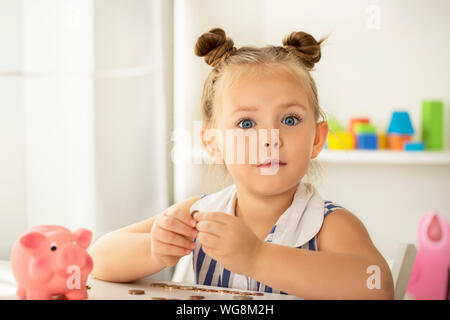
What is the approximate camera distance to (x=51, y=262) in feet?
1.27

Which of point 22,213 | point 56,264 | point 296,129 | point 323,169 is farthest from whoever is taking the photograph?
point 323,169

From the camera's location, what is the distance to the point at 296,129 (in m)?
0.49

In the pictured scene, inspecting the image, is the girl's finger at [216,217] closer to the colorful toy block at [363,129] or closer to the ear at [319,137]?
the ear at [319,137]

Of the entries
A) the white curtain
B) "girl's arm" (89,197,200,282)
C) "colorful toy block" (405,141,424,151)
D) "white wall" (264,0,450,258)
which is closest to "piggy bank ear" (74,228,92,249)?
"girl's arm" (89,197,200,282)

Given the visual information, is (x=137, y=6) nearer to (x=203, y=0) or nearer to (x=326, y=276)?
(x=203, y=0)

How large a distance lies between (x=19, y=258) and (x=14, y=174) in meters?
0.41

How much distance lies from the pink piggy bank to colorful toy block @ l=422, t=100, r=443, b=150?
67 centimetres

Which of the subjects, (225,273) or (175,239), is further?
(225,273)

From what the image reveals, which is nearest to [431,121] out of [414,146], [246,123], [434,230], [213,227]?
[414,146]

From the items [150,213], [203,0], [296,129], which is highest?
[203,0]

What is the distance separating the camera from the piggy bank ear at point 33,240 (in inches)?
15.0

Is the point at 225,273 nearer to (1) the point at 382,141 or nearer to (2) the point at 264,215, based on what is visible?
(2) the point at 264,215

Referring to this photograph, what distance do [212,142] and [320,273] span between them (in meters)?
0.22

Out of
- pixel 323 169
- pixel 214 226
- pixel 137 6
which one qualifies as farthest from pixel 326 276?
pixel 137 6
